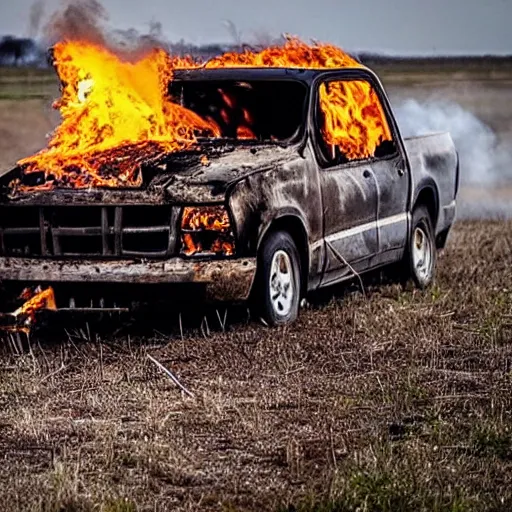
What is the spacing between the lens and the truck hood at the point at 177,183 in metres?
10.3

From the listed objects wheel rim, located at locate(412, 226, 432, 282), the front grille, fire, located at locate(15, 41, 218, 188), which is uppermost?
fire, located at locate(15, 41, 218, 188)

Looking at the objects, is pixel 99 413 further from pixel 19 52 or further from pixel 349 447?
pixel 19 52

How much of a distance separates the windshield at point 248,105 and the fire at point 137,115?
21 millimetres

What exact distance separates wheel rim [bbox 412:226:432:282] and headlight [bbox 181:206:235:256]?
3.19 metres

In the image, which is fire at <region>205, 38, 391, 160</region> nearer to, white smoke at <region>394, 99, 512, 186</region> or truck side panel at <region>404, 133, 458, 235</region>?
truck side panel at <region>404, 133, 458, 235</region>

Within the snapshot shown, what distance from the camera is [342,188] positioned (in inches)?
461

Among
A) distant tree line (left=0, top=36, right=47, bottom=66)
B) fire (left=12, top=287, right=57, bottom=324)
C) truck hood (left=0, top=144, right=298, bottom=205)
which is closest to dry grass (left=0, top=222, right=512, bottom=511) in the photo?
fire (left=12, top=287, right=57, bottom=324)

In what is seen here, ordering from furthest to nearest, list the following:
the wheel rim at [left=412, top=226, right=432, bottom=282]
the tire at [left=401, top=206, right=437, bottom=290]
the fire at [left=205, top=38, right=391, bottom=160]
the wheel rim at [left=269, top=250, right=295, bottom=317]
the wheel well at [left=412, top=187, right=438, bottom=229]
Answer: the wheel well at [left=412, top=187, right=438, bottom=229] < the wheel rim at [left=412, top=226, right=432, bottom=282] < the tire at [left=401, top=206, right=437, bottom=290] < the fire at [left=205, top=38, right=391, bottom=160] < the wheel rim at [left=269, top=250, right=295, bottom=317]

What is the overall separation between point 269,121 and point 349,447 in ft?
14.3

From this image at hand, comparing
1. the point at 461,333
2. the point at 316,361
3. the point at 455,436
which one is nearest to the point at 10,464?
the point at 455,436

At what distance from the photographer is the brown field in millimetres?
6949

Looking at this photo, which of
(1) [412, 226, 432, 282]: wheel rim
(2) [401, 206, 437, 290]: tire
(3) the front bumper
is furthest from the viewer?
(1) [412, 226, 432, 282]: wheel rim

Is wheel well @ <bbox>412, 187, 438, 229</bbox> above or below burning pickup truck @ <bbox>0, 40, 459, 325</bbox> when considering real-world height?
below

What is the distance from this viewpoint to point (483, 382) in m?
9.28
